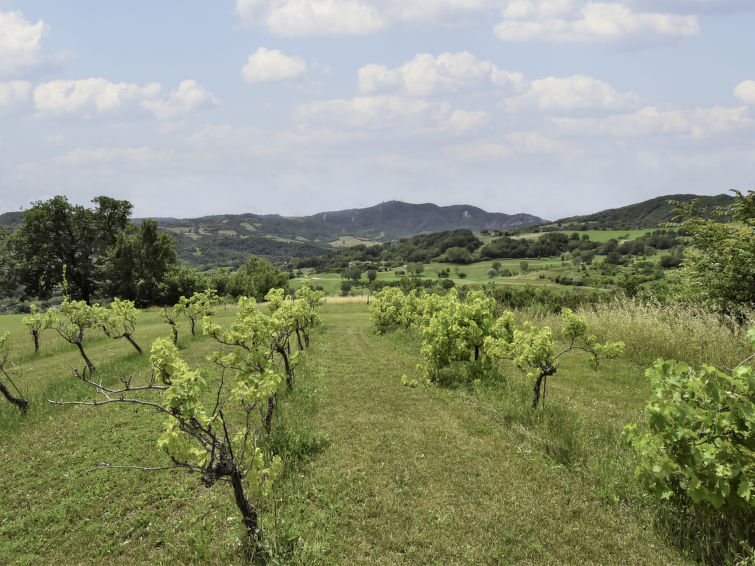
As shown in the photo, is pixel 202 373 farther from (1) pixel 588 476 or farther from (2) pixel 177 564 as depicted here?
(1) pixel 588 476

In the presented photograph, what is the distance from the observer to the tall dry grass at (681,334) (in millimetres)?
11188

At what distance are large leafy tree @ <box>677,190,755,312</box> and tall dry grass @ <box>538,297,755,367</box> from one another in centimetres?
83

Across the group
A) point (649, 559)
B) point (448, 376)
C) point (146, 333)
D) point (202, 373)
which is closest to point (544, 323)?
point (448, 376)

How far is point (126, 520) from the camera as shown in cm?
570

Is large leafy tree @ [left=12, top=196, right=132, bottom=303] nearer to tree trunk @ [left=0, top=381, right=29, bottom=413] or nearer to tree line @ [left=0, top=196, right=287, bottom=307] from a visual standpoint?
tree line @ [left=0, top=196, right=287, bottom=307]

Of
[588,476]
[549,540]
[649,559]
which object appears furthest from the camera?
[588,476]

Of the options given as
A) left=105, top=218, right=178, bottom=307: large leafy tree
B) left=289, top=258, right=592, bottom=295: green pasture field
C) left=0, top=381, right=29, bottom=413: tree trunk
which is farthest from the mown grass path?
left=289, top=258, right=592, bottom=295: green pasture field

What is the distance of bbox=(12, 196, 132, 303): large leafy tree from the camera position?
4312cm

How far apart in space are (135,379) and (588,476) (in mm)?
15247

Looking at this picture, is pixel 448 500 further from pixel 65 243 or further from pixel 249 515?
pixel 65 243

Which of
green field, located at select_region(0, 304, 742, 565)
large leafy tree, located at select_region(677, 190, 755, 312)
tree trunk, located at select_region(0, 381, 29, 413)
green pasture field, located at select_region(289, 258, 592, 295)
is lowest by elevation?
green pasture field, located at select_region(289, 258, 592, 295)

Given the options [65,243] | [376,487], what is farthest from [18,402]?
[65,243]

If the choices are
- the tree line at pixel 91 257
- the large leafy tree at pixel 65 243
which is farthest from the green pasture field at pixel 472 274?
the large leafy tree at pixel 65 243

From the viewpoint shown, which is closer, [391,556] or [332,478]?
[391,556]
